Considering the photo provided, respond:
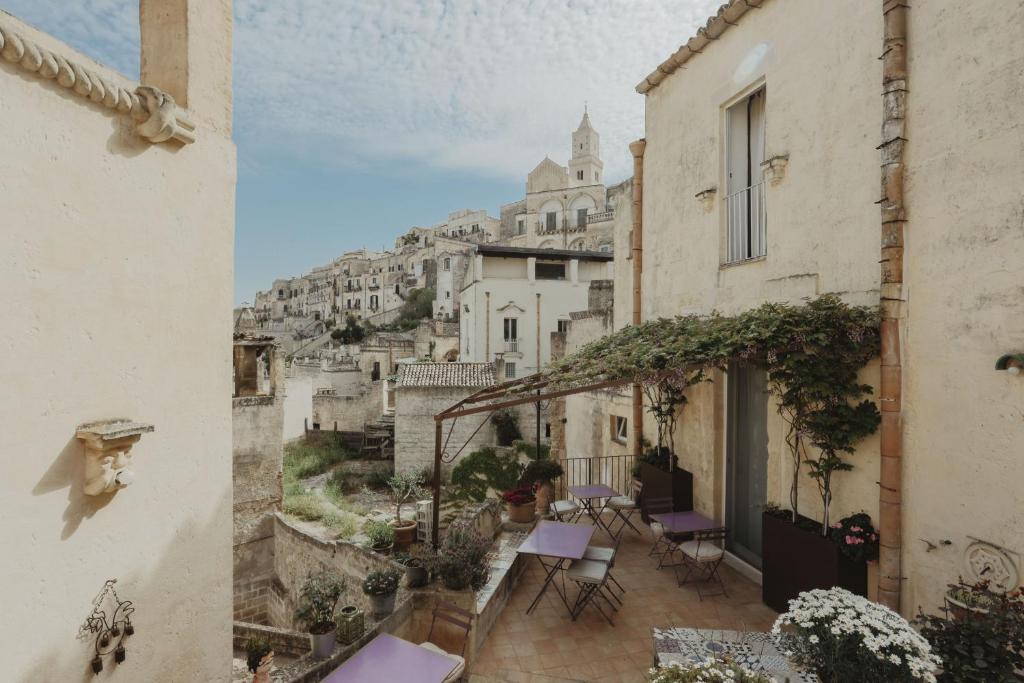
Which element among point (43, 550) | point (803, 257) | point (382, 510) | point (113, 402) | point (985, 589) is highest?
point (803, 257)

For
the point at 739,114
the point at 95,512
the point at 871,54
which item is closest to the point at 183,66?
the point at 95,512

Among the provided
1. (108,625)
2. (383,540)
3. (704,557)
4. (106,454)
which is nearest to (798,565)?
(704,557)

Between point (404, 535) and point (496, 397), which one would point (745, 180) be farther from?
point (404, 535)

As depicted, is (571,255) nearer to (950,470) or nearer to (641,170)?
(641,170)

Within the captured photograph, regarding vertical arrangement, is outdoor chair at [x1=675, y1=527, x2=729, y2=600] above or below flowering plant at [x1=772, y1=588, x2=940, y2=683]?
below

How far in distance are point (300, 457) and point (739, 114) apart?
22.4 m

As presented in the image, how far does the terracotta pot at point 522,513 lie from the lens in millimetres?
8164

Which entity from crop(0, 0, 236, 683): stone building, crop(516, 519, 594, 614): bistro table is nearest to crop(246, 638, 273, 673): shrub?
crop(0, 0, 236, 683): stone building

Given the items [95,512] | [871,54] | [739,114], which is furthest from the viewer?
[739,114]

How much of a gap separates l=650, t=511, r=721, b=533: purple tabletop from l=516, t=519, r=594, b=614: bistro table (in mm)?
1075

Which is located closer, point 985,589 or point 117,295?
point 117,295

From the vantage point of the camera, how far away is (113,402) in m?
3.19

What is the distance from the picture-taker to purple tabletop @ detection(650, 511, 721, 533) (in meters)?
6.35

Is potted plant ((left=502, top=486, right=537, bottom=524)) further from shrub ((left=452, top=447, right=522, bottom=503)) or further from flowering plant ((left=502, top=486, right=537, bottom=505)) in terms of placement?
shrub ((left=452, top=447, right=522, bottom=503))
